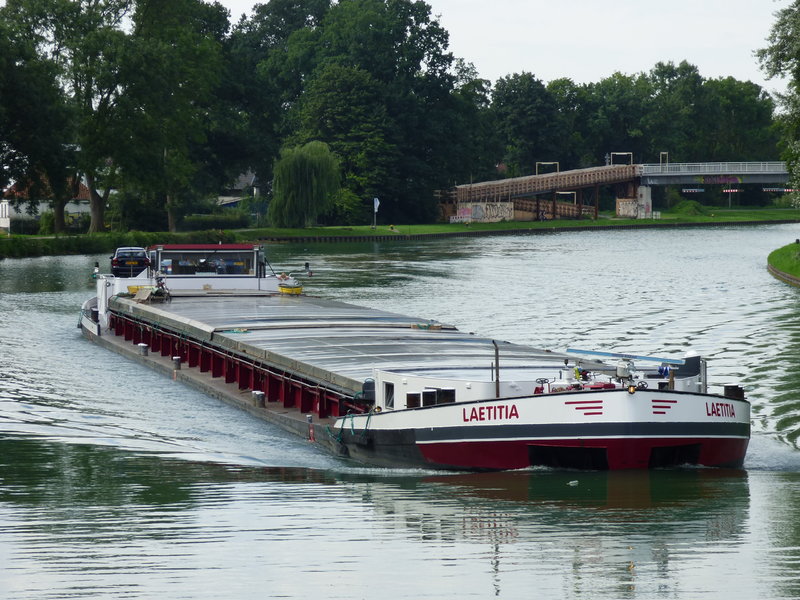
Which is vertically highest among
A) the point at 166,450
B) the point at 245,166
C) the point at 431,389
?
the point at 245,166

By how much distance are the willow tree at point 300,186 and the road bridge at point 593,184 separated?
105ft

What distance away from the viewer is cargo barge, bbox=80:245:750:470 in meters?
18.6

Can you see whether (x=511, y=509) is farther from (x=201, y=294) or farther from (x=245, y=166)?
(x=245, y=166)

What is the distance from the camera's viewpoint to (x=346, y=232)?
392 feet

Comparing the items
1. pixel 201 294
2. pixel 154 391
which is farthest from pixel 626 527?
pixel 201 294

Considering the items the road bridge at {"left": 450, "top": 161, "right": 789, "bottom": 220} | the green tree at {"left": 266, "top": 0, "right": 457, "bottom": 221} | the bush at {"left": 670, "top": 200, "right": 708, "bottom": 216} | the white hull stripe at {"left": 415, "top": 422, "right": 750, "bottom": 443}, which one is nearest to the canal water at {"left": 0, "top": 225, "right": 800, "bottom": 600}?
the white hull stripe at {"left": 415, "top": 422, "right": 750, "bottom": 443}

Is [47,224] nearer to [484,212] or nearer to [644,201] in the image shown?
[484,212]

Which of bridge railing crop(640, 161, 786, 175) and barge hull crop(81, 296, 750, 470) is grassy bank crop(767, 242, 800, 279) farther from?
bridge railing crop(640, 161, 786, 175)

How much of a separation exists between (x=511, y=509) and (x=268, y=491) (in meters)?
3.85

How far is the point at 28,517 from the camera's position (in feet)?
57.1

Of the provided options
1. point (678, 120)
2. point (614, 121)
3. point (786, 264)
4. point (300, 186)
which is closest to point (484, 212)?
point (300, 186)

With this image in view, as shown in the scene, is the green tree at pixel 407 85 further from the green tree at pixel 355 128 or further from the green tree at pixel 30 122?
the green tree at pixel 30 122

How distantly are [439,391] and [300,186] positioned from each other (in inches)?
3915

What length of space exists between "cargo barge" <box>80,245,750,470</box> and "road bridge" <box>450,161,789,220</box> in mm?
112651
